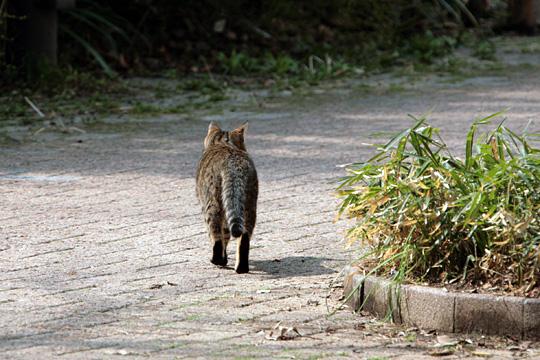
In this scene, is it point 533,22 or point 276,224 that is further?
point 533,22

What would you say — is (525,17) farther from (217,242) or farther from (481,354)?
(481,354)

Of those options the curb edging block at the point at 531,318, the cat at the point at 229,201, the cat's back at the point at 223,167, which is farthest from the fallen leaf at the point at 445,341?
the cat's back at the point at 223,167

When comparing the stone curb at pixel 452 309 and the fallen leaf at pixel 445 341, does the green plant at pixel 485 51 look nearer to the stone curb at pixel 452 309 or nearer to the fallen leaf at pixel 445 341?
the stone curb at pixel 452 309

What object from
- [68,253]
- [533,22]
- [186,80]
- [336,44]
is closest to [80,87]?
[186,80]

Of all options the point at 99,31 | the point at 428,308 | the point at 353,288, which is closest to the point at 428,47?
the point at 99,31

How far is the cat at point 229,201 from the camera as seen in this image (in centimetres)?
580

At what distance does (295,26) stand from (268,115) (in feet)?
16.9

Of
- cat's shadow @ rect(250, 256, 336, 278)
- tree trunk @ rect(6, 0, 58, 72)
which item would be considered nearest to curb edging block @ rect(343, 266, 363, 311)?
cat's shadow @ rect(250, 256, 336, 278)

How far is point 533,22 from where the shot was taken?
1712cm

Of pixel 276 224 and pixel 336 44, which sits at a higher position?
pixel 336 44

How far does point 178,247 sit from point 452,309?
2.26m

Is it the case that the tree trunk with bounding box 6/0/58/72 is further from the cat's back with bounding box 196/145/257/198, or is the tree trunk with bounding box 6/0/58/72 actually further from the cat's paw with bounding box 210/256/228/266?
the cat's paw with bounding box 210/256/228/266

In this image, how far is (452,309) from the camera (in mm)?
4547

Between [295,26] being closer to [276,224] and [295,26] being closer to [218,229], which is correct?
[276,224]
